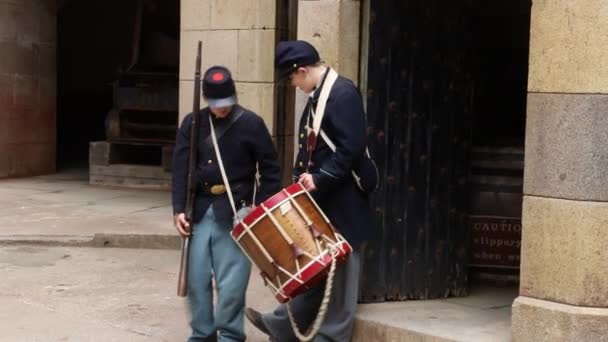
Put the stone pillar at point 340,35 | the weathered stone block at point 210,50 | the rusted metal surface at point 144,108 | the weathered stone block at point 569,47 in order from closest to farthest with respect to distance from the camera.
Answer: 1. the weathered stone block at point 569,47
2. the stone pillar at point 340,35
3. the weathered stone block at point 210,50
4. the rusted metal surface at point 144,108

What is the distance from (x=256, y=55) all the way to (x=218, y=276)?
4300mm

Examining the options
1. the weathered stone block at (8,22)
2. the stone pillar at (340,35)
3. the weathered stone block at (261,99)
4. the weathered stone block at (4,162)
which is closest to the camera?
the stone pillar at (340,35)

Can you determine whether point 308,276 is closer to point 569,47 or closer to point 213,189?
point 213,189

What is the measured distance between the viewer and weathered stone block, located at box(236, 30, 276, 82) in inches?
385

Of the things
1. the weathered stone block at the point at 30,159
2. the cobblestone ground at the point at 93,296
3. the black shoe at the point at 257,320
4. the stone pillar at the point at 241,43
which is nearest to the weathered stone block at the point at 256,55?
the stone pillar at the point at 241,43

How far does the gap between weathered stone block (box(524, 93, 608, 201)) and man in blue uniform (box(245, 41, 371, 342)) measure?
2.96ft

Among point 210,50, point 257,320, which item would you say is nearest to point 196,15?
point 210,50

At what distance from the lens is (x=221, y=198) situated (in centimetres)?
580

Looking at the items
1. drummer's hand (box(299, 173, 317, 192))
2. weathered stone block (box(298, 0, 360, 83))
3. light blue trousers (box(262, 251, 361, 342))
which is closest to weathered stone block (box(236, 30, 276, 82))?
weathered stone block (box(298, 0, 360, 83))

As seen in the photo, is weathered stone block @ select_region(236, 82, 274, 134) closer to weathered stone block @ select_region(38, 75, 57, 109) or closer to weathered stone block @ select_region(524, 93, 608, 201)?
weathered stone block @ select_region(524, 93, 608, 201)

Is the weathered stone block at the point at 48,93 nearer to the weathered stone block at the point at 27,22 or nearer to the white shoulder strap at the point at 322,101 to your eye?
the weathered stone block at the point at 27,22

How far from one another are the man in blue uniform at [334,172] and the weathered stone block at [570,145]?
0.90 metres

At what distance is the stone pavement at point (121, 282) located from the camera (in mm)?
6035

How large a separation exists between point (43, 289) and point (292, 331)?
271 cm
